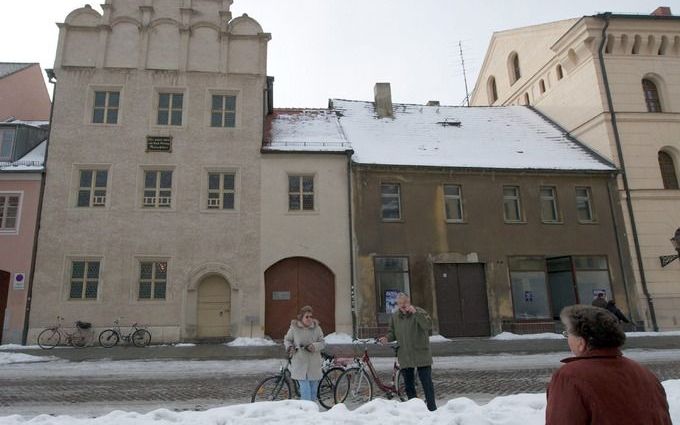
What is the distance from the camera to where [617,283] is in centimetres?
2095

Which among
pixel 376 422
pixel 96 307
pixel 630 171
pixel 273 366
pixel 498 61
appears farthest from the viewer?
pixel 498 61

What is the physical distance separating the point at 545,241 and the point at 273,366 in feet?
46.3

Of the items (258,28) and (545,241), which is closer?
(545,241)

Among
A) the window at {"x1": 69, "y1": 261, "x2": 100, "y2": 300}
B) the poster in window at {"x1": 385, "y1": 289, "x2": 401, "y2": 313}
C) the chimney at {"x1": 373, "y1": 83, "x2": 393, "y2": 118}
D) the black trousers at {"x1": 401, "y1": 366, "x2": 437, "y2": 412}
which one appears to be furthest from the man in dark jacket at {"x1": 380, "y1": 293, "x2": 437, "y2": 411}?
the chimney at {"x1": 373, "y1": 83, "x2": 393, "y2": 118}

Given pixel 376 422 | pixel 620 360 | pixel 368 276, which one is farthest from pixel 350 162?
pixel 620 360

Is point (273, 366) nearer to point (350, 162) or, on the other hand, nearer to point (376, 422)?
point (376, 422)

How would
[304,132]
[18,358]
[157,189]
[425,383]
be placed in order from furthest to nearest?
[304,132] → [157,189] → [18,358] → [425,383]

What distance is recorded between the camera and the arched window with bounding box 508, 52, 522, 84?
31.7 metres

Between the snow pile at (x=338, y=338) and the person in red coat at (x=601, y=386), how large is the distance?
53.2ft

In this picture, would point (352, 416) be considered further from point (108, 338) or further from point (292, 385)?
point (108, 338)

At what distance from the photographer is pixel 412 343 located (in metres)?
7.36

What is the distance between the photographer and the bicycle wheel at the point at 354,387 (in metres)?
8.19

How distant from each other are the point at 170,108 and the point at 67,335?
10215mm

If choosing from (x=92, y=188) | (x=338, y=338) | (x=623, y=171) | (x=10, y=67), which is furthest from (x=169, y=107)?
(x=623, y=171)
